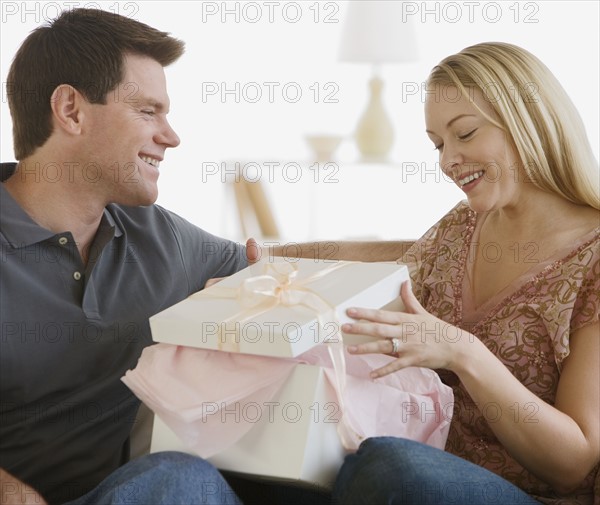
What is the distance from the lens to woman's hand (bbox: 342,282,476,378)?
124 centimetres

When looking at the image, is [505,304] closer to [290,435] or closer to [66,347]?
[290,435]

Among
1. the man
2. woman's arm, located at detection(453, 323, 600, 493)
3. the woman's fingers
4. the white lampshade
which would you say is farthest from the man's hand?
the white lampshade

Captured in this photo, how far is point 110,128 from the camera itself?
1588 mm

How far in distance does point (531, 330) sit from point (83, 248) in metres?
0.77

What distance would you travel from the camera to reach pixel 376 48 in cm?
343

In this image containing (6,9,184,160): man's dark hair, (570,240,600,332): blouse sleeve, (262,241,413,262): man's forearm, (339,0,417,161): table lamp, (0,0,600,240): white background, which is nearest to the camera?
(570,240,600,332): blouse sleeve

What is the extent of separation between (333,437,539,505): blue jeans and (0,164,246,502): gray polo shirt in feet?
1.52

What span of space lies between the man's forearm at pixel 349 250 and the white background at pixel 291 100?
6.06ft

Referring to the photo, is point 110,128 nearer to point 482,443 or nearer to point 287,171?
point 482,443

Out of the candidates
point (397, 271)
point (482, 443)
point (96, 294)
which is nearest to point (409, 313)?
point (397, 271)

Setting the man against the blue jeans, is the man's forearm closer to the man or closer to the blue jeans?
the man

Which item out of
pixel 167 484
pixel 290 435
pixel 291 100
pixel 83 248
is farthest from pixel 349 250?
pixel 291 100

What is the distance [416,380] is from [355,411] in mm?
151

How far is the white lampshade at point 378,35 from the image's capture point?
3434 mm
